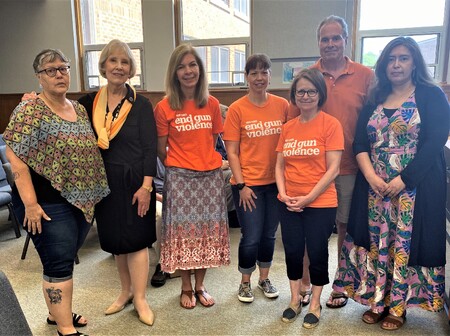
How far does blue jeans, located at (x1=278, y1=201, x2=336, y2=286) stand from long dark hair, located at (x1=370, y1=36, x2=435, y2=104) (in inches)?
25.3

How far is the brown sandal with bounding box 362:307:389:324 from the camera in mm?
2037

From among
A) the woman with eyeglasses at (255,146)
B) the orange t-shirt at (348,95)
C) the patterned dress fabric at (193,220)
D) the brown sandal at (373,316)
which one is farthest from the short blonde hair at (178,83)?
the brown sandal at (373,316)

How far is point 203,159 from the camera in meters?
2.06

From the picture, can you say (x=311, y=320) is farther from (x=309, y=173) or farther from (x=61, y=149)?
(x=61, y=149)

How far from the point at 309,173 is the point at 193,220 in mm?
714

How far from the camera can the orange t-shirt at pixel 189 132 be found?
6.59ft

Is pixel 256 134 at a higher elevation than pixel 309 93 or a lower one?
lower

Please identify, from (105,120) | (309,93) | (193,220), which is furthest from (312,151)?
(105,120)

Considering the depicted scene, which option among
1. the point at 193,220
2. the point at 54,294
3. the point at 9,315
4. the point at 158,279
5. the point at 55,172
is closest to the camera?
the point at 9,315

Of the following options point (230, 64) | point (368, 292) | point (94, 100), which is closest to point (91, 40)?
point (230, 64)

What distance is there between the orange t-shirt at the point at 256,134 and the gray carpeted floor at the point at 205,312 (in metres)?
0.79

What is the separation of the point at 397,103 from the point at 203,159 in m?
1.04

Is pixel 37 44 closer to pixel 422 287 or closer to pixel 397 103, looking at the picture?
pixel 397 103

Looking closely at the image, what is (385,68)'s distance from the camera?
6.11ft
